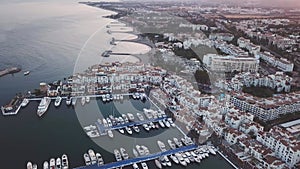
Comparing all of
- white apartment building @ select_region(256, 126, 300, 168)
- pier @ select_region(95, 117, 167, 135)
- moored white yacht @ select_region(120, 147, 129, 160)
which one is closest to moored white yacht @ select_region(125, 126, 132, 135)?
pier @ select_region(95, 117, 167, 135)

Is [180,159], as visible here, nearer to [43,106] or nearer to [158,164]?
[158,164]

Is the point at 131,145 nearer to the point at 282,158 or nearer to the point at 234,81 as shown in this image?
the point at 282,158

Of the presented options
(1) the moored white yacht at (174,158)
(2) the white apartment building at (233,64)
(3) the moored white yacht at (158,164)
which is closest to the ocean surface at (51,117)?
(3) the moored white yacht at (158,164)

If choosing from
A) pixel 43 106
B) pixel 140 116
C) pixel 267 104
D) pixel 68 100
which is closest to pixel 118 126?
pixel 140 116

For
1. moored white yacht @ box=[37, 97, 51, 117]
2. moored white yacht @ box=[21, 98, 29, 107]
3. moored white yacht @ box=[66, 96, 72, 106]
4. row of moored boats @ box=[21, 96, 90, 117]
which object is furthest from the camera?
moored white yacht @ box=[66, 96, 72, 106]

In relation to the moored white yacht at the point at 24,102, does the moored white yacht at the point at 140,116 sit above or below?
below

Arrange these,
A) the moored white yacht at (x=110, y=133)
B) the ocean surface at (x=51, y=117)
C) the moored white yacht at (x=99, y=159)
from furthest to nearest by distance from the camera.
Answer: the moored white yacht at (x=110, y=133), the ocean surface at (x=51, y=117), the moored white yacht at (x=99, y=159)

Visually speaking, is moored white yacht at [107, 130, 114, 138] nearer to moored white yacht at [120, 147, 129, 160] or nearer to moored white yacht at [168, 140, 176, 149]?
moored white yacht at [120, 147, 129, 160]

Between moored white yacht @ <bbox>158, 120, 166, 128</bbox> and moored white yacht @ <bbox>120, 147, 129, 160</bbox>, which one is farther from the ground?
moored white yacht @ <bbox>158, 120, 166, 128</bbox>

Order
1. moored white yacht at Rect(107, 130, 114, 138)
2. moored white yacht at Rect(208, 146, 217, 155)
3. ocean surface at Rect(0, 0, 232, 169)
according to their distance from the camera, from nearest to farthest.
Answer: ocean surface at Rect(0, 0, 232, 169)
moored white yacht at Rect(208, 146, 217, 155)
moored white yacht at Rect(107, 130, 114, 138)

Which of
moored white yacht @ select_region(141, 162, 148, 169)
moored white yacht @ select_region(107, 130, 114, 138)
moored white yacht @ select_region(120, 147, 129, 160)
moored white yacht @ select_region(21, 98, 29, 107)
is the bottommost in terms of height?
moored white yacht @ select_region(141, 162, 148, 169)

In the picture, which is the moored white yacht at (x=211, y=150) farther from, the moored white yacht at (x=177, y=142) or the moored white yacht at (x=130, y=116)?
the moored white yacht at (x=130, y=116)
